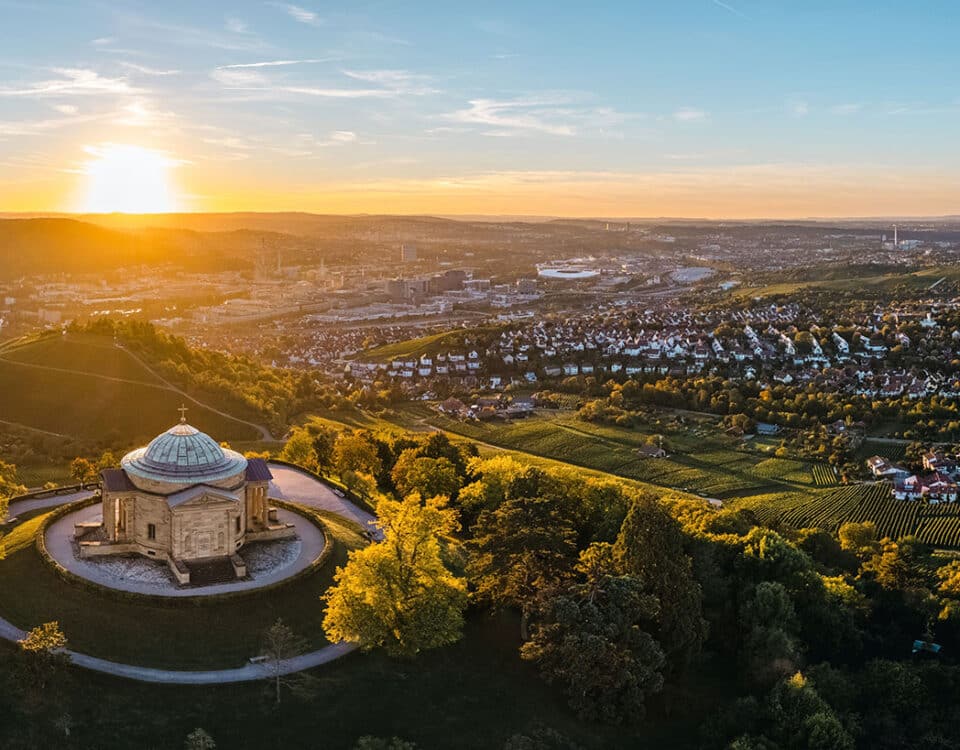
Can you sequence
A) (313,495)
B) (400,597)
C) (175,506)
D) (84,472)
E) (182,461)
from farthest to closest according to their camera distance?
1. (84,472)
2. (313,495)
3. (182,461)
4. (175,506)
5. (400,597)

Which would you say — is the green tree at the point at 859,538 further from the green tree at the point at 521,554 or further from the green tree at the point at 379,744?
the green tree at the point at 379,744

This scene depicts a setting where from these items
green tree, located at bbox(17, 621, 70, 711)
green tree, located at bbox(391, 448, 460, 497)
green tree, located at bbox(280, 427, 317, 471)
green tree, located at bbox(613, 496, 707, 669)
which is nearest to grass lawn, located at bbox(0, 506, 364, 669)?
green tree, located at bbox(17, 621, 70, 711)

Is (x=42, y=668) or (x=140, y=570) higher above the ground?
(x=140, y=570)

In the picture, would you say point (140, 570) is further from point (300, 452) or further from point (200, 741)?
point (300, 452)

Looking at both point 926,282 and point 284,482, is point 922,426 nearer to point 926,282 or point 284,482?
point 284,482

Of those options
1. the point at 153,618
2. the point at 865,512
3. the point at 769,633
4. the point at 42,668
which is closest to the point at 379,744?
the point at 153,618

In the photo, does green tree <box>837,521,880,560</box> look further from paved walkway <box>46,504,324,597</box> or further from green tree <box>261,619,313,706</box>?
green tree <box>261,619,313,706</box>
